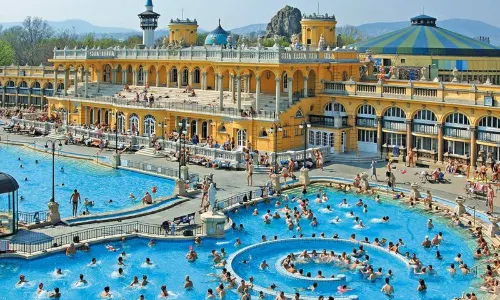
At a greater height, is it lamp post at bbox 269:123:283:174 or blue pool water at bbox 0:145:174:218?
lamp post at bbox 269:123:283:174

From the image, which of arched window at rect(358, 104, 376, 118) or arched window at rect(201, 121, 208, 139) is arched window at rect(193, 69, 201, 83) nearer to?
arched window at rect(201, 121, 208, 139)

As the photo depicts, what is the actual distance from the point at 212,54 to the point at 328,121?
1387 cm

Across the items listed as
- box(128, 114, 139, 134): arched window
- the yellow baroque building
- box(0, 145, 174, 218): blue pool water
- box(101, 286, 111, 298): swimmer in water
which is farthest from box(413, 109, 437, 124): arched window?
box(101, 286, 111, 298): swimmer in water

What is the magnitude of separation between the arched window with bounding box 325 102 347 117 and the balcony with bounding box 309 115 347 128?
45 centimetres

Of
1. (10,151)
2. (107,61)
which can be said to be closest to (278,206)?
(10,151)

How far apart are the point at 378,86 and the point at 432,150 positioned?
645cm

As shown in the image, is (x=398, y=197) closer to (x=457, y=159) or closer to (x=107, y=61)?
(x=457, y=159)

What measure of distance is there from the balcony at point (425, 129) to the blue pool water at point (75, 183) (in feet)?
60.2

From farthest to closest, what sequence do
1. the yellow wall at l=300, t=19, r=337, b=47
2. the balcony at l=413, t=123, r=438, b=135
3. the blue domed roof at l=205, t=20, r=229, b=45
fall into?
the blue domed roof at l=205, t=20, r=229, b=45, the yellow wall at l=300, t=19, r=337, b=47, the balcony at l=413, t=123, r=438, b=135

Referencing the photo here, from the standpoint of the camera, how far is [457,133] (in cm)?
5016

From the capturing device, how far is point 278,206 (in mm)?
40969

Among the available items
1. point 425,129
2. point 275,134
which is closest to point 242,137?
point 275,134

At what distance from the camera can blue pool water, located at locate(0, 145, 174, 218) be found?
135 ft

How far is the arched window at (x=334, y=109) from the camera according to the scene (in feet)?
188
